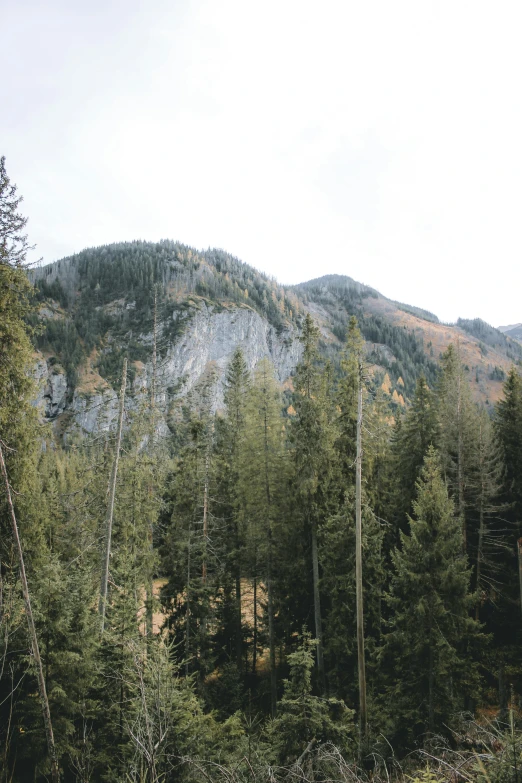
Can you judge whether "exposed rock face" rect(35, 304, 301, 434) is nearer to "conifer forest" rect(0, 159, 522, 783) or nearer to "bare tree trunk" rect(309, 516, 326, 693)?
"conifer forest" rect(0, 159, 522, 783)

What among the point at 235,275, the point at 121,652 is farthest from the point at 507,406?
the point at 235,275

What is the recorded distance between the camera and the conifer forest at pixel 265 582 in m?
7.95

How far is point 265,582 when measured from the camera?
2012 centimetres

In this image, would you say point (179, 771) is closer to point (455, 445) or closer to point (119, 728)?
point (119, 728)

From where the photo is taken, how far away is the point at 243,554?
20.6 metres

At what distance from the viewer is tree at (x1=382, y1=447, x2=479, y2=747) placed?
13094 mm

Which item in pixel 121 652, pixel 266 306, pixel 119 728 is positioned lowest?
pixel 119 728

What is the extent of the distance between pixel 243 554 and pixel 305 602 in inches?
145

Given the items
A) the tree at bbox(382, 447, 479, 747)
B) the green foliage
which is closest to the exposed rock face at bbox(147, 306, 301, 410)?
the tree at bbox(382, 447, 479, 747)

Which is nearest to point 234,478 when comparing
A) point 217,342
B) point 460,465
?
point 460,465

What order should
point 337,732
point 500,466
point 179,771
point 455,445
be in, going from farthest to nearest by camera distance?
1. point 455,445
2. point 500,466
3. point 337,732
4. point 179,771

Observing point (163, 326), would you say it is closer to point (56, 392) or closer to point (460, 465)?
point (56, 392)

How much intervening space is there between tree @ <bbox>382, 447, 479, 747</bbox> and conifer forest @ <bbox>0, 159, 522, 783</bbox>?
0.25 ft

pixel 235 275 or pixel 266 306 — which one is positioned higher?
pixel 235 275
